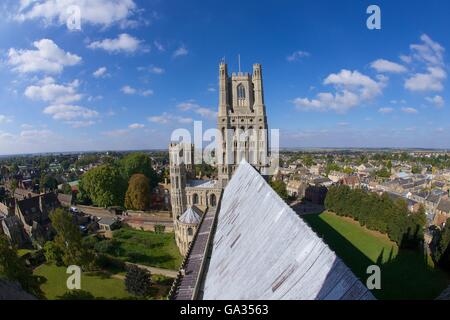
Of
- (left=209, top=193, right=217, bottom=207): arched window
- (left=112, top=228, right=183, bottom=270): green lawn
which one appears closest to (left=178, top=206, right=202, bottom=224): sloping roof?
(left=112, top=228, right=183, bottom=270): green lawn

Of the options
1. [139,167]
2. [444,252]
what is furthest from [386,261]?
[139,167]

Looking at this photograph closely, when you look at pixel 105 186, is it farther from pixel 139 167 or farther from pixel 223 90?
pixel 223 90

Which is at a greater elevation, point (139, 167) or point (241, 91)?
point (241, 91)

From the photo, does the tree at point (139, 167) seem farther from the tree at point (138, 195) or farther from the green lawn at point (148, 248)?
the green lawn at point (148, 248)

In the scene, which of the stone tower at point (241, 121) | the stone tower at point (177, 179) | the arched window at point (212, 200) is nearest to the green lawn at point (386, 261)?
the stone tower at point (241, 121)

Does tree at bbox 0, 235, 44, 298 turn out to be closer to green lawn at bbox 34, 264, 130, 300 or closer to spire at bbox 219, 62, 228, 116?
green lawn at bbox 34, 264, 130, 300
